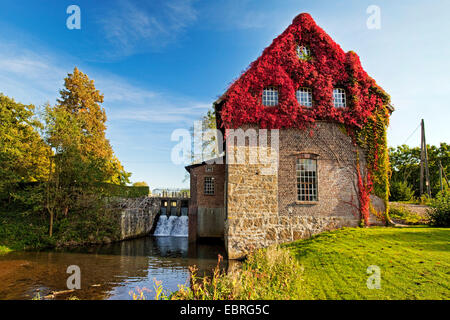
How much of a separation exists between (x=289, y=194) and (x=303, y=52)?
7.67m

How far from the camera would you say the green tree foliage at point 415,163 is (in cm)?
3381

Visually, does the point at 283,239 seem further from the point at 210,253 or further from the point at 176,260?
the point at 176,260

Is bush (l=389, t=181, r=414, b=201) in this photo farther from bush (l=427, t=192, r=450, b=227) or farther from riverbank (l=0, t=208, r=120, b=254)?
riverbank (l=0, t=208, r=120, b=254)

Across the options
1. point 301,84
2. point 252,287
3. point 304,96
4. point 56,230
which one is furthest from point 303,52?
point 56,230

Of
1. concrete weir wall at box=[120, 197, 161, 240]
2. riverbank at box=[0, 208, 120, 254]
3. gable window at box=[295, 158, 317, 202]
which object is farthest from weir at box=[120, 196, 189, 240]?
gable window at box=[295, 158, 317, 202]

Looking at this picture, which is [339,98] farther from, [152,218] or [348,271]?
[152,218]

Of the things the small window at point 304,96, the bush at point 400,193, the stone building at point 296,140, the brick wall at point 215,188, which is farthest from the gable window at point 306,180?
the bush at point 400,193

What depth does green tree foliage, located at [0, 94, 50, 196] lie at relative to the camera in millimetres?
17341

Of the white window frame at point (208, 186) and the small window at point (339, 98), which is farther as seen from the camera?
the white window frame at point (208, 186)

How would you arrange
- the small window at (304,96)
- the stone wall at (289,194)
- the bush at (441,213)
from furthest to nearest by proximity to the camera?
1. the small window at (304,96)
2. the bush at (441,213)
3. the stone wall at (289,194)

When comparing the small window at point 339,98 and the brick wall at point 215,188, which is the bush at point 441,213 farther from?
the brick wall at point 215,188

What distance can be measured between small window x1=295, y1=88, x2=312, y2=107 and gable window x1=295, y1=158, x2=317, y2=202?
299 centimetres

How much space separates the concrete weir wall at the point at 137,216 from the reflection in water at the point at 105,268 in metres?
3.14
